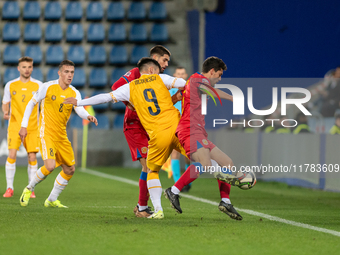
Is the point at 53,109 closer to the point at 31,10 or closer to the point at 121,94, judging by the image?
the point at 121,94

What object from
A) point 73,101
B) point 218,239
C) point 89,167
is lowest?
point 89,167

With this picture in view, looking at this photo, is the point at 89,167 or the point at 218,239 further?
the point at 89,167

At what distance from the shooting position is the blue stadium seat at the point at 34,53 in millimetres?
16312

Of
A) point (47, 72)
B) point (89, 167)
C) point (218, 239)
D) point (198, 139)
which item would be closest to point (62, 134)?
point (198, 139)

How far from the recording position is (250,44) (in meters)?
13.2

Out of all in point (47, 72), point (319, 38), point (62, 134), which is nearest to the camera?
point (62, 134)

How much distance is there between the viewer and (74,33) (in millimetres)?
16391

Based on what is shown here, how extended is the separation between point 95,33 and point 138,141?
11.0 meters

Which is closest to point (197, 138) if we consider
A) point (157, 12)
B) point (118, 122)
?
point (118, 122)

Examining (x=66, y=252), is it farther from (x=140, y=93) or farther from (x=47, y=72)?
(x=47, y=72)

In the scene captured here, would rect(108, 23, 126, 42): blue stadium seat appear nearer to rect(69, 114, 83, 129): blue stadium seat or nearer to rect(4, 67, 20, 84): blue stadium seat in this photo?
rect(69, 114, 83, 129): blue stadium seat

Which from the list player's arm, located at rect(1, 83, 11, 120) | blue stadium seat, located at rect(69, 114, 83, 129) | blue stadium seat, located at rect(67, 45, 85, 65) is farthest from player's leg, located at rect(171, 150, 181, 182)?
blue stadium seat, located at rect(67, 45, 85, 65)

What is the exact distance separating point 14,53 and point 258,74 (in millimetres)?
7539

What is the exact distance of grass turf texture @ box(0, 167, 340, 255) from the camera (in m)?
3.96
